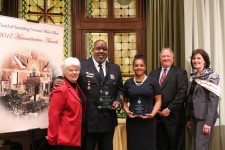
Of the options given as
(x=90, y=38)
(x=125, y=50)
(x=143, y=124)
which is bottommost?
(x=143, y=124)

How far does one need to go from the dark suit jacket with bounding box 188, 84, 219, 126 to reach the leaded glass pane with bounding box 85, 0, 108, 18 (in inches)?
75.9

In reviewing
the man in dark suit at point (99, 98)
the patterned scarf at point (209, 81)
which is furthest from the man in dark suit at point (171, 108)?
the man in dark suit at point (99, 98)

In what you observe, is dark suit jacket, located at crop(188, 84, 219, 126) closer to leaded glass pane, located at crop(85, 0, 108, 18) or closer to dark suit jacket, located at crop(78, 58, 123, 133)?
dark suit jacket, located at crop(78, 58, 123, 133)

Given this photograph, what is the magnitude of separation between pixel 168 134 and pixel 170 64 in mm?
735

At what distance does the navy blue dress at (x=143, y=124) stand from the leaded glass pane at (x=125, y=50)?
142cm

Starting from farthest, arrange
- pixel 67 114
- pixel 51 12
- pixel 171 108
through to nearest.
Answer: pixel 51 12 < pixel 171 108 < pixel 67 114

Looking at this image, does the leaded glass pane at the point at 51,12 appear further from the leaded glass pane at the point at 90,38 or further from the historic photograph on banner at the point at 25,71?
the historic photograph on banner at the point at 25,71

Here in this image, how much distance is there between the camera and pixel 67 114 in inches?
93.0

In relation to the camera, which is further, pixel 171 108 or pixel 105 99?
pixel 171 108

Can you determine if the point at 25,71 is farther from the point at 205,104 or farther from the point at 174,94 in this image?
the point at 205,104

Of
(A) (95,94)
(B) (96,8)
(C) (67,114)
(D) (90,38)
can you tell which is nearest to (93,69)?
(A) (95,94)

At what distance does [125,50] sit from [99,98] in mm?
1762

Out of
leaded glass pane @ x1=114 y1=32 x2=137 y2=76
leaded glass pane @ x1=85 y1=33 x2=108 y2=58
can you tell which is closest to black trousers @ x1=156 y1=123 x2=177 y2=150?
leaded glass pane @ x1=114 y1=32 x2=137 y2=76

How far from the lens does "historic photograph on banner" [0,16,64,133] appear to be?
8.45 feet
